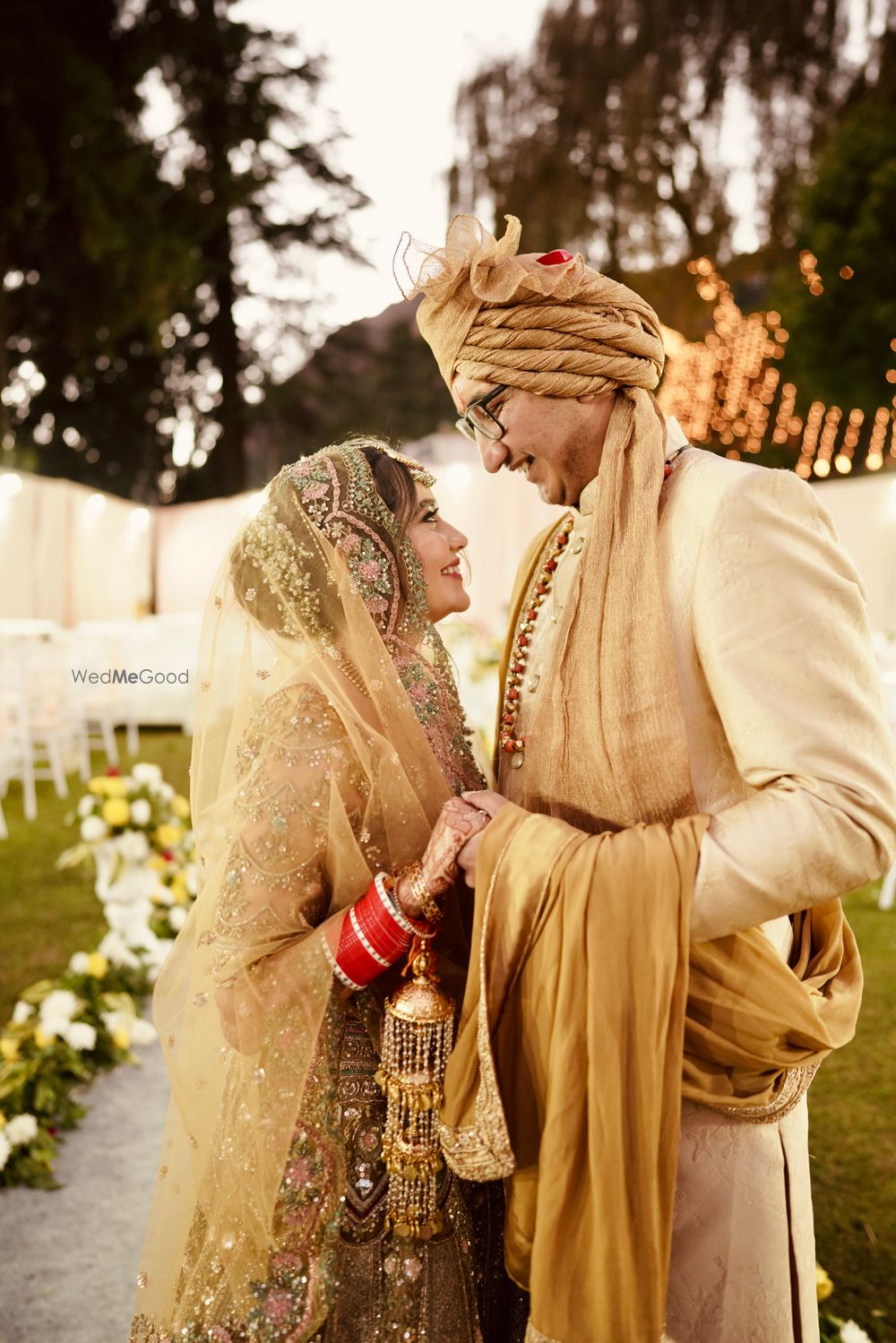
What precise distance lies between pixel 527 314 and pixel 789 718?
2.43ft

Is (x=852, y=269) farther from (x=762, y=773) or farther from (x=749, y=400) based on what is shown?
(x=762, y=773)

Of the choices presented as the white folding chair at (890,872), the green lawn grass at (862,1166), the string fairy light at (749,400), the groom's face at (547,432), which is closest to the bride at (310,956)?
the groom's face at (547,432)

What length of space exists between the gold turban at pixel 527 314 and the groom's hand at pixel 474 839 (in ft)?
2.13

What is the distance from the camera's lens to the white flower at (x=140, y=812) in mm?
3869

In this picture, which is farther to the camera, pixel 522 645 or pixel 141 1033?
pixel 141 1033

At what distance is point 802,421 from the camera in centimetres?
1568

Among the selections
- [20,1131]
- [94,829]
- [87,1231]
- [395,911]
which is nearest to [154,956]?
[94,829]

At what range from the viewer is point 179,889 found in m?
4.29

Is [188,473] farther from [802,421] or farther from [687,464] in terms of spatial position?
[687,464]

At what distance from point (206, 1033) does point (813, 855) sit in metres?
0.99

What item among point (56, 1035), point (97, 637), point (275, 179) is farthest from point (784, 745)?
point (275, 179)

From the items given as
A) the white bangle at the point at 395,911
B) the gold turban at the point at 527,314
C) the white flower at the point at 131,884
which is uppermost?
the gold turban at the point at 527,314

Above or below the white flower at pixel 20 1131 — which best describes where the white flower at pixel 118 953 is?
above

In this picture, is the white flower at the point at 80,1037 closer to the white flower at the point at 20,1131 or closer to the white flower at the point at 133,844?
the white flower at the point at 20,1131
